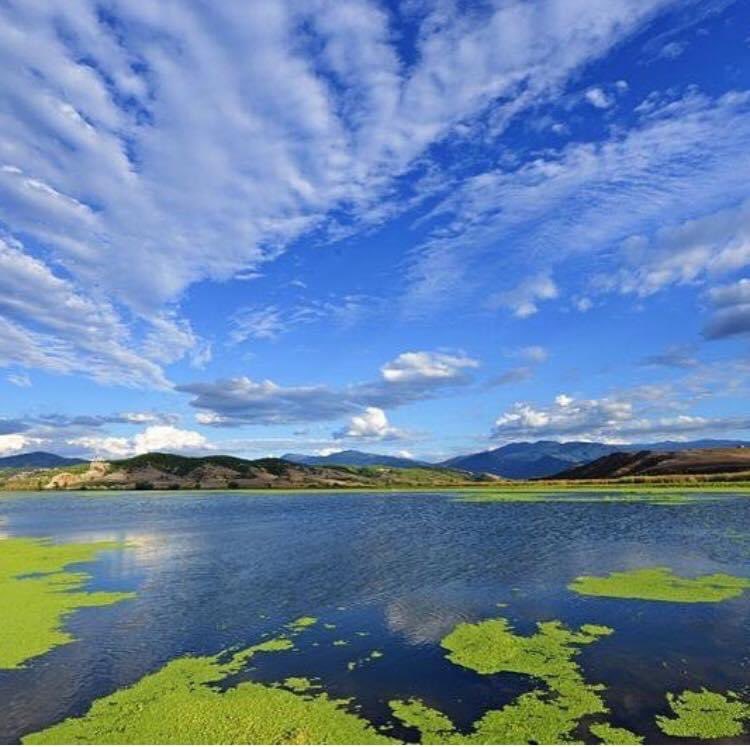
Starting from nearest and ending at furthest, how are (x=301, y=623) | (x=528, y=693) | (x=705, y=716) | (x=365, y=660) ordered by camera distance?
1. (x=705, y=716)
2. (x=528, y=693)
3. (x=365, y=660)
4. (x=301, y=623)

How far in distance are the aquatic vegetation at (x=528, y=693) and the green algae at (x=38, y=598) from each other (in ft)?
57.7

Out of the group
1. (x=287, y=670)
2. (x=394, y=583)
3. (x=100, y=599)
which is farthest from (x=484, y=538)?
(x=287, y=670)

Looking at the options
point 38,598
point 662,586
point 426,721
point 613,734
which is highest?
point 38,598

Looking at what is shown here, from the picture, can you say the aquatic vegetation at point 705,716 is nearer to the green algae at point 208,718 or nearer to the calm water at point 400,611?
the calm water at point 400,611

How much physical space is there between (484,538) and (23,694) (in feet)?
157

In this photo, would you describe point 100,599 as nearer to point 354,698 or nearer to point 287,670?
point 287,670

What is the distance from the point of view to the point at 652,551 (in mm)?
51469

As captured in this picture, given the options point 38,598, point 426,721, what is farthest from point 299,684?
point 38,598

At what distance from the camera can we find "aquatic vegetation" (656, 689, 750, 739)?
17.6 m

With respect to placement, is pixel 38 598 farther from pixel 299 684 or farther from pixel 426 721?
pixel 426 721

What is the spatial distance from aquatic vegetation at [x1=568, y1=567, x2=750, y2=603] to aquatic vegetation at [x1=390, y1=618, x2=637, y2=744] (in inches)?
308

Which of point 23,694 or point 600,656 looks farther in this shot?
point 600,656

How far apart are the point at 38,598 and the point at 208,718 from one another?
79.1 ft

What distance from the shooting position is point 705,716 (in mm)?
18641
